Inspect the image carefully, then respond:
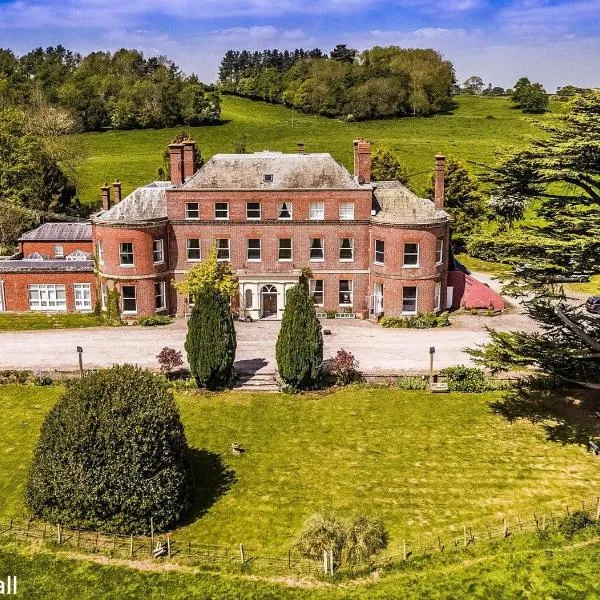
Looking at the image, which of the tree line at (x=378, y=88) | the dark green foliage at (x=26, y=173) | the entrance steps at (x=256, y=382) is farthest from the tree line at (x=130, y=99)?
the entrance steps at (x=256, y=382)

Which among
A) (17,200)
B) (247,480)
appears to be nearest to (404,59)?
(17,200)

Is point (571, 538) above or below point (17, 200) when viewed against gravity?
below

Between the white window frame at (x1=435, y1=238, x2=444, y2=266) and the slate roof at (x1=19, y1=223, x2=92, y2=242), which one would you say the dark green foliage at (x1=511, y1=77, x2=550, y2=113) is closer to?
the white window frame at (x1=435, y1=238, x2=444, y2=266)

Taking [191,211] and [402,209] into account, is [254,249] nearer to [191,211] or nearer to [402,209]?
[191,211]

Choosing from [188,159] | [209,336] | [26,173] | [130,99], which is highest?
[130,99]

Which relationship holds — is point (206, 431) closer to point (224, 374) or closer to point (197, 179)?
point (224, 374)

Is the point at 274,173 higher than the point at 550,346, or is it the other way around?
the point at 274,173

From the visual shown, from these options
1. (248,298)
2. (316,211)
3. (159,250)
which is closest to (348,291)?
(316,211)
